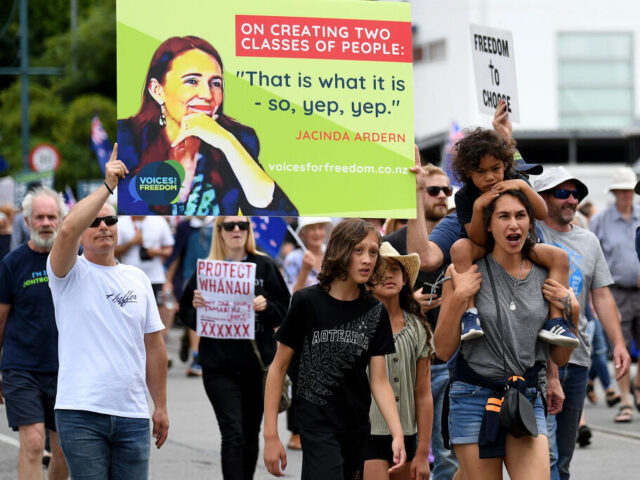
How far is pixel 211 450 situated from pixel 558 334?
5.17 m

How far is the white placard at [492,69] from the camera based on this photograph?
7.26 metres

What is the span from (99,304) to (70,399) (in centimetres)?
46

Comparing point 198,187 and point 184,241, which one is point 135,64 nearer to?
point 198,187

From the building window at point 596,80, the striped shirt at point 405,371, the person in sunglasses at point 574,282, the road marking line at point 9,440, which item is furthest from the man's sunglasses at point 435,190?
the building window at point 596,80

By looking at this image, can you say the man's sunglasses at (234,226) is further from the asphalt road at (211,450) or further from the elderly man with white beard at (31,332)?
the asphalt road at (211,450)

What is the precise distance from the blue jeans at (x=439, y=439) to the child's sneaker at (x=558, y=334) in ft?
5.64

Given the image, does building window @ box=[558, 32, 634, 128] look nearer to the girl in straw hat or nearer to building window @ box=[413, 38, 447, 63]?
→ building window @ box=[413, 38, 447, 63]

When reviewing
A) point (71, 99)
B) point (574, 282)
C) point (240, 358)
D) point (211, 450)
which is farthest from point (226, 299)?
point (71, 99)

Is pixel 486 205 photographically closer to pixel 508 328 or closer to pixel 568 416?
pixel 508 328

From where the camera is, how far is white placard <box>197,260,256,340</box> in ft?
27.3

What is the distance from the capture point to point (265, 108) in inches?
239

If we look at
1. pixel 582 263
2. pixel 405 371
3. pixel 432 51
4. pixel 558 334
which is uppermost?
pixel 432 51

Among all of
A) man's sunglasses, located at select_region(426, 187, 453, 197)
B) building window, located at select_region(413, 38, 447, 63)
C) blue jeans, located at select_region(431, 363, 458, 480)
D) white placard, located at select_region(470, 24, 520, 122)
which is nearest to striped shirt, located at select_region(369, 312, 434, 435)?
blue jeans, located at select_region(431, 363, 458, 480)

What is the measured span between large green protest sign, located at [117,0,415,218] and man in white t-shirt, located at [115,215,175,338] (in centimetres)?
899
